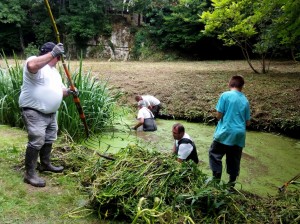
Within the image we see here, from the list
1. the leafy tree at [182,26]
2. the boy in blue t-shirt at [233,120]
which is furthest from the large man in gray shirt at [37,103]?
the leafy tree at [182,26]

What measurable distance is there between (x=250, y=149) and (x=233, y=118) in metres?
1.94

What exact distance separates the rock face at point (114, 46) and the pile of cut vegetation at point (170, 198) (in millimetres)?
15881

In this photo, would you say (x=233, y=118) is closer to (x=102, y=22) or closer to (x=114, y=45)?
(x=114, y=45)

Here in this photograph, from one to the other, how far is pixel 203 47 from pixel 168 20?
2.48 meters

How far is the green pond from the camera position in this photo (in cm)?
351

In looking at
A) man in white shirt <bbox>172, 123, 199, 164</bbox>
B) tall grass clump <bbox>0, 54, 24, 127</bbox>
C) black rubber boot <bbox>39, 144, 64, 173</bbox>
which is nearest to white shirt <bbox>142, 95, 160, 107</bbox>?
tall grass clump <bbox>0, 54, 24, 127</bbox>

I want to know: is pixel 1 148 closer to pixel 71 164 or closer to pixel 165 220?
pixel 71 164

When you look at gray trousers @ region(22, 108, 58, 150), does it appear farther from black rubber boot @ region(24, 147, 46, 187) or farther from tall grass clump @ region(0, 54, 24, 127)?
tall grass clump @ region(0, 54, 24, 127)

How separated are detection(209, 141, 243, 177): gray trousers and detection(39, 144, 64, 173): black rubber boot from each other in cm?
149

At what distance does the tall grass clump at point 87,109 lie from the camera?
13.0 feet

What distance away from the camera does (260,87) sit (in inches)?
297

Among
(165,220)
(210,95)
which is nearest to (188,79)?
(210,95)

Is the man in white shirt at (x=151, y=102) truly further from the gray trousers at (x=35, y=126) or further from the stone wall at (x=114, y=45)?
the stone wall at (x=114, y=45)

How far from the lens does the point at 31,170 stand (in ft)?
8.25
